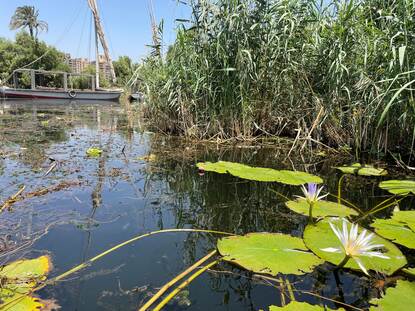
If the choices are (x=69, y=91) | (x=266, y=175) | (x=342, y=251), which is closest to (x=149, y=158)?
(x=266, y=175)

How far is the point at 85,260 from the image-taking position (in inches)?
69.3

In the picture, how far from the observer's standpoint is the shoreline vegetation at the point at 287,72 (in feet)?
13.0

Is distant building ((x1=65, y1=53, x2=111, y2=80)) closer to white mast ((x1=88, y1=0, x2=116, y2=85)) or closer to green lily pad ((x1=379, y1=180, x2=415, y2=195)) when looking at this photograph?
white mast ((x1=88, y1=0, x2=116, y2=85))

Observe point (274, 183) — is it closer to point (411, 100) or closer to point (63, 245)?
point (411, 100)

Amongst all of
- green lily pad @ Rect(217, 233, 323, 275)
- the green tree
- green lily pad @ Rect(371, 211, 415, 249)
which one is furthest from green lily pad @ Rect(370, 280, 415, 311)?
the green tree

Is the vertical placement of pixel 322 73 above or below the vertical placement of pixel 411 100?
above

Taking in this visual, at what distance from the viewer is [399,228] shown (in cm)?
196

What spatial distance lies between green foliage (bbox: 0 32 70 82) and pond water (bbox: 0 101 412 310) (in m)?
26.4

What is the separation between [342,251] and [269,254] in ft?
1.15

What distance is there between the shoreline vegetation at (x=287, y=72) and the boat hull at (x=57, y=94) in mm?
13583

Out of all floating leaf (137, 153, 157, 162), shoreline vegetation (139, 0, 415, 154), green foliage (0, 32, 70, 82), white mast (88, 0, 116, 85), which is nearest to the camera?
shoreline vegetation (139, 0, 415, 154)

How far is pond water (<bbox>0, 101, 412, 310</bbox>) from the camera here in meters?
1.51

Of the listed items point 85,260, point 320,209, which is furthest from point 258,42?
point 85,260

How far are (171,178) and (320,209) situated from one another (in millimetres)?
1601
